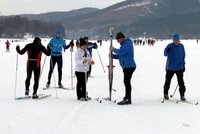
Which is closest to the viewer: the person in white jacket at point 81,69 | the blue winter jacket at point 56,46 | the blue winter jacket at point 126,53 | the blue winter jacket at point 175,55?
the blue winter jacket at point 126,53

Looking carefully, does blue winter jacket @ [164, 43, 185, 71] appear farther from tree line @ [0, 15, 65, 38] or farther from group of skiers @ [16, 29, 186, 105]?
tree line @ [0, 15, 65, 38]

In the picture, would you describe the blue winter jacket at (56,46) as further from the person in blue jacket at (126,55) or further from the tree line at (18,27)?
the tree line at (18,27)

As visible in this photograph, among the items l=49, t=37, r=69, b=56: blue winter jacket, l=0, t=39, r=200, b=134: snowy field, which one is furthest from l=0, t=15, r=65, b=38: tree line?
l=0, t=39, r=200, b=134: snowy field

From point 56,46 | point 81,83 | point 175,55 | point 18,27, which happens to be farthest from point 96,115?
point 18,27

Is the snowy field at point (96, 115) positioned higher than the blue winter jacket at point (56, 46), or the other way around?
the blue winter jacket at point (56, 46)

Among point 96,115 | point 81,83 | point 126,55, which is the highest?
point 126,55

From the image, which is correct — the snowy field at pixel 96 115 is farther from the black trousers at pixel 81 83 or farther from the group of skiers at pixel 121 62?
the group of skiers at pixel 121 62

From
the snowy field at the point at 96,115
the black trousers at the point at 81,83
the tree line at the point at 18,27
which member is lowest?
the snowy field at the point at 96,115

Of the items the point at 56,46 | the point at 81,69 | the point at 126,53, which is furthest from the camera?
the point at 56,46

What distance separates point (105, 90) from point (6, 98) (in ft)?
10.7

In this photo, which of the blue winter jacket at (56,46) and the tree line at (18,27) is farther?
the tree line at (18,27)

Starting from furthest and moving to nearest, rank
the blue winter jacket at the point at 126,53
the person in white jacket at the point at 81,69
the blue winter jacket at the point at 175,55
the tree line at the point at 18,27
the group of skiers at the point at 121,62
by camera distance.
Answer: the tree line at the point at 18,27, the person in white jacket at the point at 81,69, the blue winter jacket at the point at 175,55, the group of skiers at the point at 121,62, the blue winter jacket at the point at 126,53

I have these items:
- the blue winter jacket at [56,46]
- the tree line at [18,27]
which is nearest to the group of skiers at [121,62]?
the blue winter jacket at [56,46]

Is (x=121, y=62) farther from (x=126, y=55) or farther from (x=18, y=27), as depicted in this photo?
(x=18, y=27)
